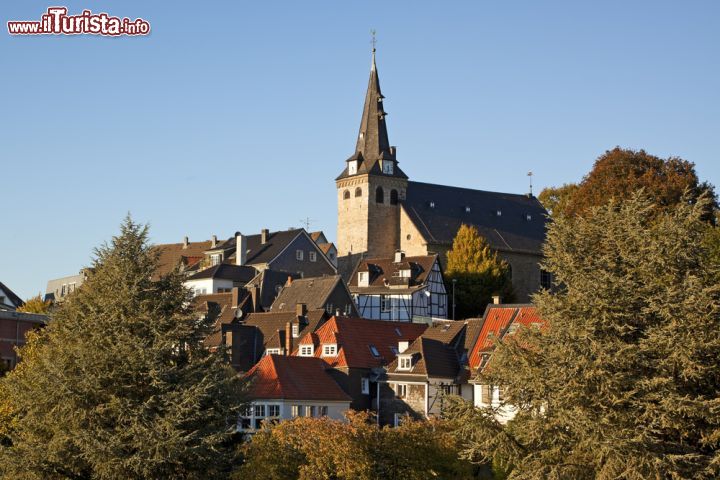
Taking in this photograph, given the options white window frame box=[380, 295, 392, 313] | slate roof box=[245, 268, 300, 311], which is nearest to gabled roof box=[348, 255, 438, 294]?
white window frame box=[380, 295, 392, 313]

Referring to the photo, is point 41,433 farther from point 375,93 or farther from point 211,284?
point 375,93

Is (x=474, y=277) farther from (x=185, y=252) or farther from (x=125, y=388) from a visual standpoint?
(x=125, y=388)

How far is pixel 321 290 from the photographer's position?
69.1 m

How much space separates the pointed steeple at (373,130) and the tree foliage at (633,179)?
32848mm

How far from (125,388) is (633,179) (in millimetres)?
41520

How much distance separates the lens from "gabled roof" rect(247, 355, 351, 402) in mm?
49047

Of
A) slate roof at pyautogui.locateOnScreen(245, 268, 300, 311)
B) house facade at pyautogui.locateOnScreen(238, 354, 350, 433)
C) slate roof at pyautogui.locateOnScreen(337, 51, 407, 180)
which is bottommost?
house facade at pyautogui.locateOnScreen(238, 354, 350, 433)

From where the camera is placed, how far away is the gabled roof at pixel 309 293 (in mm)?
68250

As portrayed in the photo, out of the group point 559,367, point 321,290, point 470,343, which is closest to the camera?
point 559,367

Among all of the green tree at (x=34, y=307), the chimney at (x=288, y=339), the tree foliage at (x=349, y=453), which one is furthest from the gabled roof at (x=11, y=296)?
the tree foliage at (x=349, y=453)

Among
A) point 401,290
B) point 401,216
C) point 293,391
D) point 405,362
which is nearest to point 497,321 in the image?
point 405,362

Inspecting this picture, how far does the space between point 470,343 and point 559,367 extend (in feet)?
96.4

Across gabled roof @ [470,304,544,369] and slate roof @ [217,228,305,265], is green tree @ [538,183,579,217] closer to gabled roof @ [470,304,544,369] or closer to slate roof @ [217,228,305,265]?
slate roof @ [217,228,305,265]

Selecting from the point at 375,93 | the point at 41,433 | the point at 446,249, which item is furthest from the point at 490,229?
the point at 41,433
